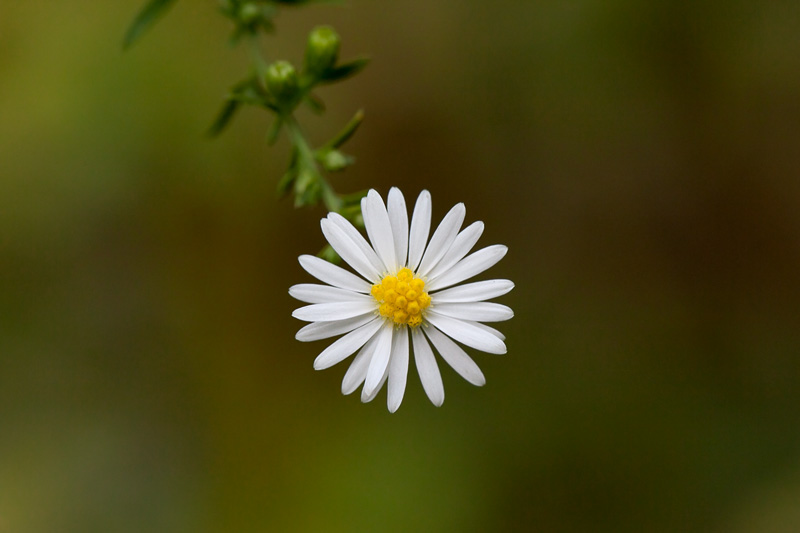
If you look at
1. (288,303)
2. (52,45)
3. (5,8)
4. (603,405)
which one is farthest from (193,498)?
(5,8)

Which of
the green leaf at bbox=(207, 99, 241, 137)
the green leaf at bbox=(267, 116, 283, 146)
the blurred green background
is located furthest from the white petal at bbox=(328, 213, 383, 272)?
the blurred green background

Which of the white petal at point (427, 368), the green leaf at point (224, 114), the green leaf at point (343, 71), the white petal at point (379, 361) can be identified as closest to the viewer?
the white petal at point (379, 361)

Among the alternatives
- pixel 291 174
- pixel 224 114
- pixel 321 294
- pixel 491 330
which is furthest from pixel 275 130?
pixel 491 330

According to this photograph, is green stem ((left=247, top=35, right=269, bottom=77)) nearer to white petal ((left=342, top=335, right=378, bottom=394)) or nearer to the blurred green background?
white petal ((left=342, top=335, right=378, bottom=394))

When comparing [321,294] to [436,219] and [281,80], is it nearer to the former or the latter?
[281,80]

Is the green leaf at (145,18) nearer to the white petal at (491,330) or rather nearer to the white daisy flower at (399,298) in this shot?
the white daisy flower at (399,298)

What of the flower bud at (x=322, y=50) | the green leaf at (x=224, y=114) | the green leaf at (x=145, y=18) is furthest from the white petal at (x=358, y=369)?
the green leaf at (x=145, y=18)
